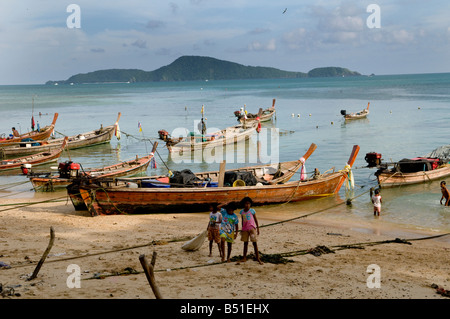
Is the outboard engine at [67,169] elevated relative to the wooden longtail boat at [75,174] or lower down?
elevated

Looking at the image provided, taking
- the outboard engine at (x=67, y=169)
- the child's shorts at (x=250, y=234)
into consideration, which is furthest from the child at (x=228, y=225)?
the outboard engine at (x=67, y=169)

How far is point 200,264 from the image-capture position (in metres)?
9.91

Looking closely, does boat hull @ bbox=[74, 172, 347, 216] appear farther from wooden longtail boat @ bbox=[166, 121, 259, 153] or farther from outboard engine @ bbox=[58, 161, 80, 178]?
wooden longtail boat @ bbox=[166, 121, 259, 153]

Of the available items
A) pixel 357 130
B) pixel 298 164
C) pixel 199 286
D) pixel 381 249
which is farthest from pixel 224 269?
pixel 357 130

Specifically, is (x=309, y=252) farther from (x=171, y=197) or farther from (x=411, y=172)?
(x=411, y=172)

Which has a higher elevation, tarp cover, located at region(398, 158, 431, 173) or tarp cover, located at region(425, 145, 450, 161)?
tarp cover, located at region(425, 145, 450, 161)

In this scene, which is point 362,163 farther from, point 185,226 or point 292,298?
point 292,298

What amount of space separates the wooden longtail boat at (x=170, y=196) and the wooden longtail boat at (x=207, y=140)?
1355 centimetres

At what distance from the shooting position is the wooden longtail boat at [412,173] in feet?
68.0

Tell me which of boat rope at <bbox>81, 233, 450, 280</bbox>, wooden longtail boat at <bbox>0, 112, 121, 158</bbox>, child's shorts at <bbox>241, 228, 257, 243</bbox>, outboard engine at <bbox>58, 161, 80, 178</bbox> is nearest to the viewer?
boat rope at <bbox>81, 233, 450, 280</bbox>

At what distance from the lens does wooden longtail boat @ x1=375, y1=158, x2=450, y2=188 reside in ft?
68.0

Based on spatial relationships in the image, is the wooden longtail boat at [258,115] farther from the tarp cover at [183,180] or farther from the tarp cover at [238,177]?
the tarp cover at [183,180]

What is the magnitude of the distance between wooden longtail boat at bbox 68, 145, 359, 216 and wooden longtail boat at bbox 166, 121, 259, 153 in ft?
44.4

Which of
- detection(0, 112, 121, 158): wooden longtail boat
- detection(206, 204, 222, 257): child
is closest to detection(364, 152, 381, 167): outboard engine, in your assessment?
detection(206, 204, 222, 257): child
